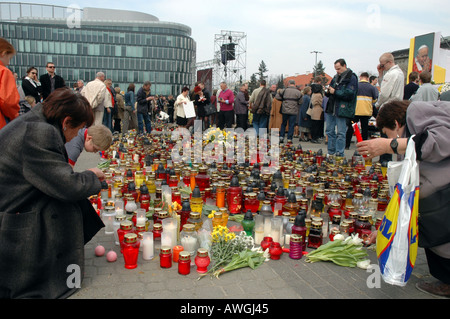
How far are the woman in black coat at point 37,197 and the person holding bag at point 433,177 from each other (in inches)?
101

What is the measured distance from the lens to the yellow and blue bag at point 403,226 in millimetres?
2754

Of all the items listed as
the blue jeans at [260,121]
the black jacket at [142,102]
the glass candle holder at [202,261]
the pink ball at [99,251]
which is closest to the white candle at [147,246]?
the pink ball at [99,251]

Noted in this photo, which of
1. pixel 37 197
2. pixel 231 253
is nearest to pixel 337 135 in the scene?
pixel 231 253

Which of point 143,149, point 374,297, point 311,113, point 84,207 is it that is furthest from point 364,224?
point 311,113

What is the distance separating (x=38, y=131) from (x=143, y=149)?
7.10 m

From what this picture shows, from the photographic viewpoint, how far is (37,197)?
2.75 metres

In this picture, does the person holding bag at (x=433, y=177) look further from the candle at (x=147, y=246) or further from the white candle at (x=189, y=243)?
the candle at (x=147, y=246)

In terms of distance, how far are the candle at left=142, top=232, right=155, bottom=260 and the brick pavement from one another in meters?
0.06

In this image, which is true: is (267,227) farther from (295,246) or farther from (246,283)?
(246,283)

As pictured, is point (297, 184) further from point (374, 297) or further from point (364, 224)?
point (374, 297)

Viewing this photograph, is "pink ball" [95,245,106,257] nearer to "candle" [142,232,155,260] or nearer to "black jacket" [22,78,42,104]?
"candle" [142,232,155,260]

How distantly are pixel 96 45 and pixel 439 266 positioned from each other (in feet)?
255

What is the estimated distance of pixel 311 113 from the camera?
13.2 meters

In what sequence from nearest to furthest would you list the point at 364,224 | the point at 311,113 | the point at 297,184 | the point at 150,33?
the point at 364,224
the point at 297,184
the point at 311,113
the point at 150,33
